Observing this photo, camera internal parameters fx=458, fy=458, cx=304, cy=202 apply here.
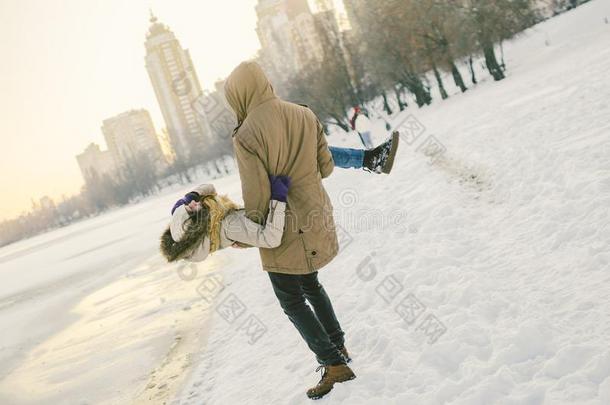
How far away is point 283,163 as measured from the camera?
279cm

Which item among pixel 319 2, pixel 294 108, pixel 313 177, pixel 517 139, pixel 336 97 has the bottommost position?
pixel 517 139

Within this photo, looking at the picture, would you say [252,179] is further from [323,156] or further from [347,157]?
[347,157]

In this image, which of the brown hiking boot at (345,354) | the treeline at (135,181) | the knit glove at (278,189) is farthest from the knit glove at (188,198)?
the treeline at (135,181)

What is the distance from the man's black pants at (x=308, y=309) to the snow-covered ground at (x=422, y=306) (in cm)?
38

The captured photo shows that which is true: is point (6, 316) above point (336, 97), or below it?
below

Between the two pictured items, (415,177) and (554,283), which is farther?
(415,177)

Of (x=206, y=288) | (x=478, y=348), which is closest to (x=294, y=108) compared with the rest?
(x=478, y=348)

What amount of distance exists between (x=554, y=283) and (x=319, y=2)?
57.1 m

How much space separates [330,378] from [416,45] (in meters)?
28.5

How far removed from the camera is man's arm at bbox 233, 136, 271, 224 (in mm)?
2635

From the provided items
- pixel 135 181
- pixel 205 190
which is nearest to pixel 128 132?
pixel 135 181

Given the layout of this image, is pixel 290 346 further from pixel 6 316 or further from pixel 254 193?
pixel 6 316

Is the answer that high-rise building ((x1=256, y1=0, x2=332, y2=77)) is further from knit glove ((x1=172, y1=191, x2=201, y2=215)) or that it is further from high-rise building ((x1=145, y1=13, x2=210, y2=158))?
knit glove ((x1=172, y1=191, x2=201, y2=215))

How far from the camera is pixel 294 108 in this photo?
9.34 feet
